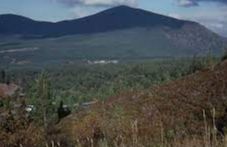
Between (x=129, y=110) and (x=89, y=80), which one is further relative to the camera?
(x=89, y=80)

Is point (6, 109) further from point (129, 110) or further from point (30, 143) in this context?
point (129, 110)

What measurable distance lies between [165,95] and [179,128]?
2.07 metres

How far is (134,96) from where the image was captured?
12.2 m

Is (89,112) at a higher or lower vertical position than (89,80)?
higher

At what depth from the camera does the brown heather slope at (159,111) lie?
9695mm

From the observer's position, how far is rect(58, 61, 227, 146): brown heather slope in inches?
382

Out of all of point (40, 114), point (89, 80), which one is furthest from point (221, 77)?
point (89, 80)

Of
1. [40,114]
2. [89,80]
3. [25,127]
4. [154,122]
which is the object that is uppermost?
[154,122]

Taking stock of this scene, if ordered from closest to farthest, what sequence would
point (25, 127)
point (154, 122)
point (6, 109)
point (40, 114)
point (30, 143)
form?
point (154, 122)
point (30, 143)
point (25, 127)
point (6, 109)
point (40, 114)

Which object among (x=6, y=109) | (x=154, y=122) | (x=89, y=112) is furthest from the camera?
(x=6, y=109)

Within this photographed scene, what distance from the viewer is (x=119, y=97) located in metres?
12.7

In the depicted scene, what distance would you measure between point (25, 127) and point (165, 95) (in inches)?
153

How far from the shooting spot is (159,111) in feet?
36.1

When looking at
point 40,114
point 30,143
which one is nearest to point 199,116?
point 30,143
